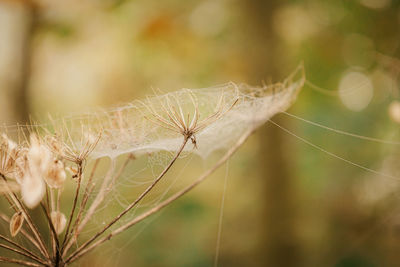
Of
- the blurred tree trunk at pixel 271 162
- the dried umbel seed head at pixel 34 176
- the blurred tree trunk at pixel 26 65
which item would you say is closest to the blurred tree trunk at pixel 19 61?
the blurred tree trunk at pixel 26 65

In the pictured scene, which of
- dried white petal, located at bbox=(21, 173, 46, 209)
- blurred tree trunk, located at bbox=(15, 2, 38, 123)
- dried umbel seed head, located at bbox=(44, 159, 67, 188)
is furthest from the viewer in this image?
blurred tree trunk, located at bbox=(15, 2, 38, 123)

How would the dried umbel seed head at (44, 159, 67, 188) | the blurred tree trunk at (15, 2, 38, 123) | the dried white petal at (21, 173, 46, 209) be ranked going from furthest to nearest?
1. the blurred tree trunk at (15, 2, 38, 123)
2. the dried umbel seed head at (44, 159, 67, 188)
3. the dried white petal at (21, 173, 46, 209)

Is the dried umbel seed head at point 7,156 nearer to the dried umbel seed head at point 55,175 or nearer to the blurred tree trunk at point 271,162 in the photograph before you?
the dried umbel seed head at point 55,175

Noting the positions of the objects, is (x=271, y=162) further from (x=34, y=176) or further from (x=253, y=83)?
(x=34, y=176)

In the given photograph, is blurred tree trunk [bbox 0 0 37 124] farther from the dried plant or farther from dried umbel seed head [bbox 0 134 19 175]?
dried umbel seed head [bbox 0 134 19 175]

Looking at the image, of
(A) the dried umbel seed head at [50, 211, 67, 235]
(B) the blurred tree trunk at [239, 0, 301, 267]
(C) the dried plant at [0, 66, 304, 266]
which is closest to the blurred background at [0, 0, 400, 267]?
(B) the blurred tree trunk at [239, 0, 301, 267]

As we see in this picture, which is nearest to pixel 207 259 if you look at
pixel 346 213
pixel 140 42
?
pixel 346 213

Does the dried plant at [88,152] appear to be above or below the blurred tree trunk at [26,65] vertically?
below

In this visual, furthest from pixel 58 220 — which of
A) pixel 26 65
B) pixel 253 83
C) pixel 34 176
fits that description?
pixel 26 65
